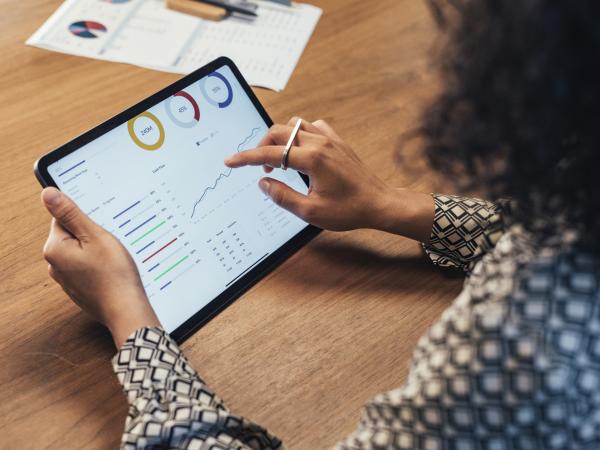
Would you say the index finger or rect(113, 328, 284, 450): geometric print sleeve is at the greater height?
the index finger

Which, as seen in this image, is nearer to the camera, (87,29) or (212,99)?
(212,99)

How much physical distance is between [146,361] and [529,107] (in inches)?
16.8

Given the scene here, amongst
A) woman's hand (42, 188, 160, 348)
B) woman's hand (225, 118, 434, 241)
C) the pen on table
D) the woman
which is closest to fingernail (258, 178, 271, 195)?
woman's hand (225, 118, 434, 241)

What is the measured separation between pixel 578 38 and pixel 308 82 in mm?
736

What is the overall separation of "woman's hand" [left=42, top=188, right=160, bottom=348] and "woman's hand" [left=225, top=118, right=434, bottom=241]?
0.19m

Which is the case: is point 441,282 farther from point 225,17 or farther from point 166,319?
point 225,17

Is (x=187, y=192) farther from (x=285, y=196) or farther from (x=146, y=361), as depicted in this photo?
(x=146, y=361)

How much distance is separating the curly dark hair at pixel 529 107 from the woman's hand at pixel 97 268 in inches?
14.2

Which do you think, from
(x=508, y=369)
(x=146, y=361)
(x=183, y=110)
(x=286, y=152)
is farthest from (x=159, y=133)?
(x=508, y=369)

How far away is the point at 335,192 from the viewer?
80 cm

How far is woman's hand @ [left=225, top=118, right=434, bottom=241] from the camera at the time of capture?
30.9 inches

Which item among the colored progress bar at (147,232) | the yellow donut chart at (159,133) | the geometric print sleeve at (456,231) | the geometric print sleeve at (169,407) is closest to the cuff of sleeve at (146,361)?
the geometric print sleeve at (169,407)

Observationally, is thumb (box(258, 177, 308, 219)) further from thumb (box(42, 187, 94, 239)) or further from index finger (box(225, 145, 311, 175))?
thumb (box(42, 187, 94, 239))

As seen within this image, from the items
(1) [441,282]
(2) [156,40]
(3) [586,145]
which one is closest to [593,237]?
(3) [586,145]
